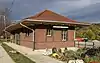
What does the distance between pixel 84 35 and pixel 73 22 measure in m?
27.9

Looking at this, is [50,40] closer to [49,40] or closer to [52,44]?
[49,40]

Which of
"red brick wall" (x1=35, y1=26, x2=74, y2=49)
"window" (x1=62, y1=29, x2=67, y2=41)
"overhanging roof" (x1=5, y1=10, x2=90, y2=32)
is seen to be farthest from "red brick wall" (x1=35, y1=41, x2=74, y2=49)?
"overhanging roof" (x1=5, y1=10, x2=90, y2=32)

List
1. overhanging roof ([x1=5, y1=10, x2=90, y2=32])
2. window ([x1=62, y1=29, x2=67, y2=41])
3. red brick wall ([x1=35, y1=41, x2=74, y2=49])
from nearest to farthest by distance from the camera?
overhanging roof ([x1=5, y1=10, x2=90, y2=32])
red brick wall ([x1=35, y1=41, x2=74, y2=49])
window ([x1=62, y1=29, x2=67, y2=41])

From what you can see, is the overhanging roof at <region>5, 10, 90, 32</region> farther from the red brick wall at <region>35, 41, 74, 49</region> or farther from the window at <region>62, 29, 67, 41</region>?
the red brick wall at <region>35, 41, 74, 49</region>

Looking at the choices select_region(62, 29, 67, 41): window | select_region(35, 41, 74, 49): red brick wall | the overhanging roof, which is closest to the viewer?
the overhanging roof

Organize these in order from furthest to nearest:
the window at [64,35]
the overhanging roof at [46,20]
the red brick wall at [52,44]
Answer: the window at [64,35] < the red brick wall at [52,44] < the overhanging roof at [46,20]

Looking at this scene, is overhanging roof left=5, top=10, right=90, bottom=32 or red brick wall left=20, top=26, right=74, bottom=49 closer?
overhanging roof left=5, top=10, right=90, bottom=32

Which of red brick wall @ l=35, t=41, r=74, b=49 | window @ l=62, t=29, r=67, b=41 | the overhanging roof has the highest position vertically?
the overhanging roof

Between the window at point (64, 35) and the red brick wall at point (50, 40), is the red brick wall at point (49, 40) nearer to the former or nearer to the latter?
the red brick wall at point (50, 40)

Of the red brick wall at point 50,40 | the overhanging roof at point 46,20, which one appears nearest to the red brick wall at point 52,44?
the red brick wall at point 50,40

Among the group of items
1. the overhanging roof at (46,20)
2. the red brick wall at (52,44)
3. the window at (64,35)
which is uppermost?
the overhanging roof at (46,20)

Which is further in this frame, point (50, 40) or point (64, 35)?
point (64, 35)

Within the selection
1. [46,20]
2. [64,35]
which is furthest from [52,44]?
[46,20]

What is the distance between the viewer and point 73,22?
26.5 meters
